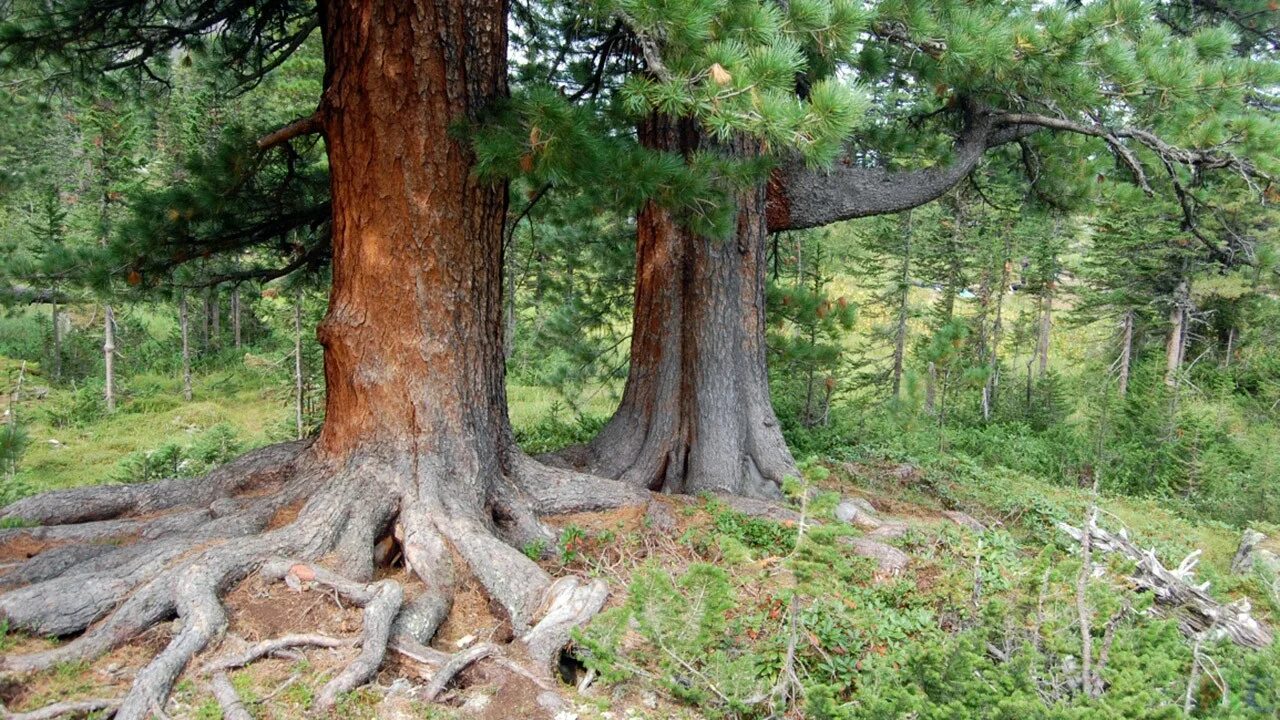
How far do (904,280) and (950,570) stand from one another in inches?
507

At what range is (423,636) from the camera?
2.91 metres

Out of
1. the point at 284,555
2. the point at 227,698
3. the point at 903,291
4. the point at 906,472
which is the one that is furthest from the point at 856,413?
the point at 227,698

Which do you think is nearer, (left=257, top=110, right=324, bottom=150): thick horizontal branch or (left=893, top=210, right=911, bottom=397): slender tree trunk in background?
(left=257, top=110, right=324, bottom=150): thick horizontal branch

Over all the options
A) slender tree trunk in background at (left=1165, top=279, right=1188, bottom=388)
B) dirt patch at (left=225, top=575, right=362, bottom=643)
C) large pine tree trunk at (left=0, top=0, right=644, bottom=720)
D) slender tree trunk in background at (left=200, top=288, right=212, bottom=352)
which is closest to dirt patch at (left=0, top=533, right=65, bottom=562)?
large pine tree trunk at (left=0, top=0, right=644, bottom=720)

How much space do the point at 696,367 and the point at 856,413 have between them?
7.46 m

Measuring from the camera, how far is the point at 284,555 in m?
3.24

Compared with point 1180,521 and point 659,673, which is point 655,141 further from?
point 1180,521

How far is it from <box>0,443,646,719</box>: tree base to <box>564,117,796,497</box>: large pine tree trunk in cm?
111

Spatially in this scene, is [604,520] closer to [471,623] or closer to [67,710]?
[471,623]

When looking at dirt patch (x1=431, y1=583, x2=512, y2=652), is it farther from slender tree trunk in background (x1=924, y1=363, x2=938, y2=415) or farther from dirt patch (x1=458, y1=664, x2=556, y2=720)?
slender tree trunk in background (x1=924, y1=363, x2=938, y2=415)

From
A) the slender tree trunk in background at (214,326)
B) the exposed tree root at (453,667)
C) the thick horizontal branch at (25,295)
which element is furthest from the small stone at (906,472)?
the slender tree trunk in background at (214,326)

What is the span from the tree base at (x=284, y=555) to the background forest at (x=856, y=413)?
214 mm

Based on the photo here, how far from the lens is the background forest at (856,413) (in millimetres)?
2459

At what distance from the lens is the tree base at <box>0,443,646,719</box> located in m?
2.71
